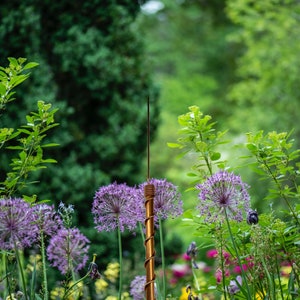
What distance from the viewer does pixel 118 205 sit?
6.00 ft

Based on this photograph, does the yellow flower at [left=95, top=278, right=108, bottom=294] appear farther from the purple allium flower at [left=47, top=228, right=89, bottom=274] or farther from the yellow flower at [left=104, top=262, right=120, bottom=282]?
the purple allium flower at [left=47, top=228, right=89, bottom=274]

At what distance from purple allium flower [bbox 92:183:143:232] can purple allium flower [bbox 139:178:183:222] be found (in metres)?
0.05

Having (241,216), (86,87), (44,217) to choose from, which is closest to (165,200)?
(241,216)

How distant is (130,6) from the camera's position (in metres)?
5.66

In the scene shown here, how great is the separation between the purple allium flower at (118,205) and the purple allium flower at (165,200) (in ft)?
0.17

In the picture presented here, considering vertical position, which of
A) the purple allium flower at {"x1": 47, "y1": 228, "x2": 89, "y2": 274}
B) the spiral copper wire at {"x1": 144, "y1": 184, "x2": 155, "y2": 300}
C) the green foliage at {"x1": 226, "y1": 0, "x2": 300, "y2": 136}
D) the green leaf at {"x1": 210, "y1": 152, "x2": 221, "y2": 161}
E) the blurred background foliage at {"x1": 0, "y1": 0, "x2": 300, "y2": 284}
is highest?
the spiral copper wire at {"x1": 144, "y1": 184, "x2": 155, "y2": 300}

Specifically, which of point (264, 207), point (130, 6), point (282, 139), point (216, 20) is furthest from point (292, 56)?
point (282, 139)

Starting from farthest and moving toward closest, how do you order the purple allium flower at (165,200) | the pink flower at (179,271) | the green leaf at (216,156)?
the pink flower at (179,271), the green leaf at (216,156), the purple allium flower at (165,200)

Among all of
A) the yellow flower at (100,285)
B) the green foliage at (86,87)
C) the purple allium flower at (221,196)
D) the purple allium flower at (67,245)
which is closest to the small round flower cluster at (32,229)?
the purple allium flower at (67,245)

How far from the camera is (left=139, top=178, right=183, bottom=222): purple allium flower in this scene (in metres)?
1.86

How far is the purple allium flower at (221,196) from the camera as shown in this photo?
1732mm

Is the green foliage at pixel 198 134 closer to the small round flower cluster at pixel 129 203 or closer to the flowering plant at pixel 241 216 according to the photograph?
the flowering plant at pixel 241 216

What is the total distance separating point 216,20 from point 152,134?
1057 centimetres

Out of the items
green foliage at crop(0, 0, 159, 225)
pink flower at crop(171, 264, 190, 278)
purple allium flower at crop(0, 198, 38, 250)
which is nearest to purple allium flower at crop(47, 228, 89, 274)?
purple allium flower at crop(0, 198, 38, 250)
